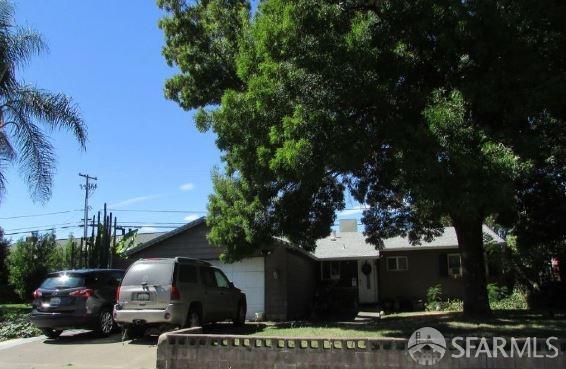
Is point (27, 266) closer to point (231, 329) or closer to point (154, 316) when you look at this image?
point (231, 329)

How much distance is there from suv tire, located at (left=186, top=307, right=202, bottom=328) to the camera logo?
6.32 m

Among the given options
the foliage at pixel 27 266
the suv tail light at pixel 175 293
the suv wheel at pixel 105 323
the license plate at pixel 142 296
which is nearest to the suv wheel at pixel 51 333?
the suv wheel at pixel 105 323

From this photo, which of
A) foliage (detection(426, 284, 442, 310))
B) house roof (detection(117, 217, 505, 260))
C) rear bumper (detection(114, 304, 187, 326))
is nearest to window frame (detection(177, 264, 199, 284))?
rear bumper (detection(114, 304, 187, 326))

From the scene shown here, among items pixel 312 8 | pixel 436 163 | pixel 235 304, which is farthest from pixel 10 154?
pixel 436 163

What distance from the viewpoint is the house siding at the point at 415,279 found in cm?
2631

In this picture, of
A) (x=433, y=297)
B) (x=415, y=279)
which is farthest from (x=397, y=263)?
(x=433, y=297)

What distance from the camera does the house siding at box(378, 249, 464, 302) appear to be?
86.3ft

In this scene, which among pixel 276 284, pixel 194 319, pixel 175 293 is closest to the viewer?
pixel 175 293

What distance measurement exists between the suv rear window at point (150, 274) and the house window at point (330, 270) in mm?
16650

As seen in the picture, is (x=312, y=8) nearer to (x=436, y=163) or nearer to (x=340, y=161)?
(x=340, y=161)

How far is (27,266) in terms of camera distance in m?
36.5

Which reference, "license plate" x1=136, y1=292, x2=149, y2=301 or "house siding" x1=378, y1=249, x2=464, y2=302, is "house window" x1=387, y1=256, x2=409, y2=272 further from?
"license plate" x1=136, y1=292, x2=149, y2=301

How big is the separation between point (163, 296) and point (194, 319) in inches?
46.0

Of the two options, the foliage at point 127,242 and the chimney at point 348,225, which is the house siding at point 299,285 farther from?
the foliage at point 127,242
